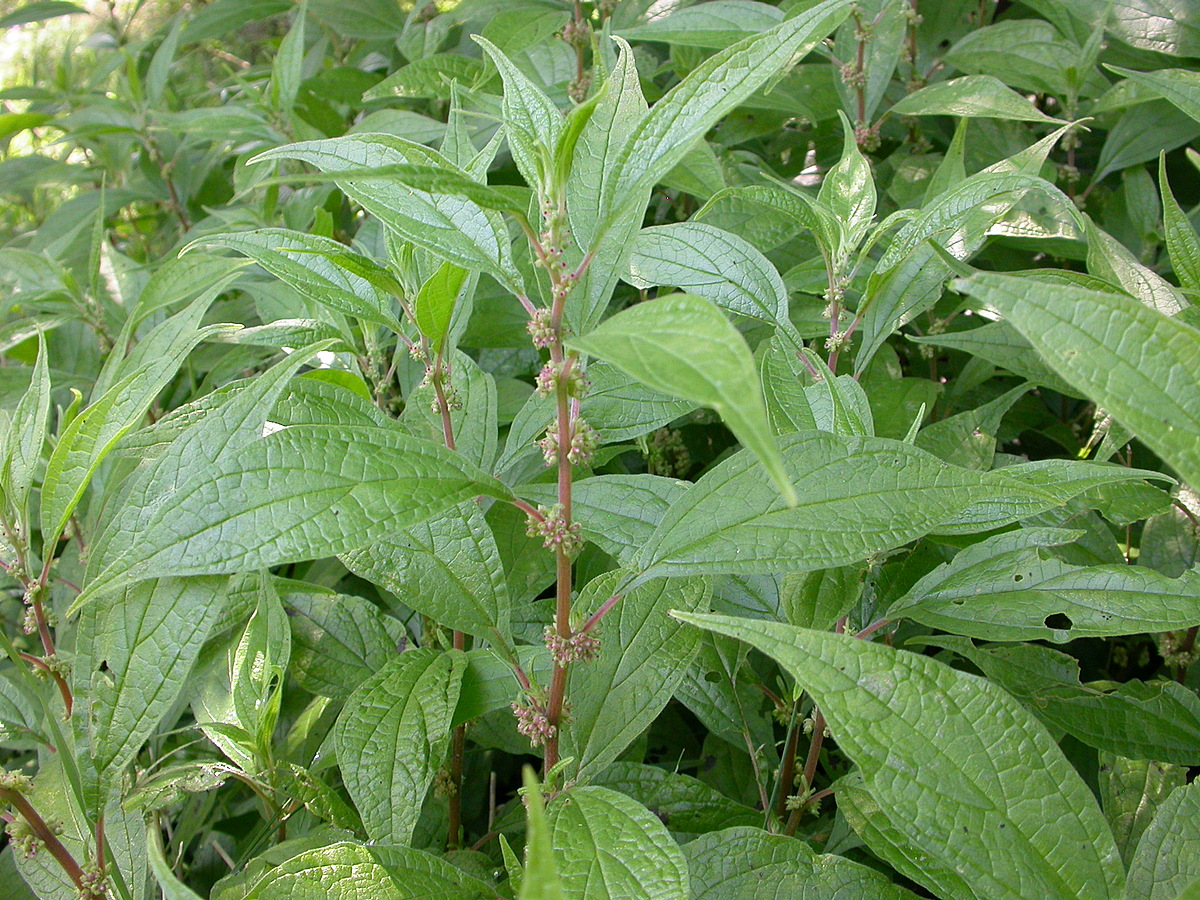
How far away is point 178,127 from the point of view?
1568 millimetres

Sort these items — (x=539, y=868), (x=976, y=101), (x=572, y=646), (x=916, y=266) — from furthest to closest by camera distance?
1. (x=976, y=101)
2. (x=916, y=266)
3. (x=572, y=646)
4. (x=539, y=868)

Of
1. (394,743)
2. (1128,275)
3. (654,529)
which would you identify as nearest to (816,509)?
(654,529)

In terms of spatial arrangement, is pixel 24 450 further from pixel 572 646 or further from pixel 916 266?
pixel 916 266

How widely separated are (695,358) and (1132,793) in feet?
2.11

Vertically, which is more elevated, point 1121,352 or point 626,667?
point 1121,352

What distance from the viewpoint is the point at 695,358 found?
471 millimetres

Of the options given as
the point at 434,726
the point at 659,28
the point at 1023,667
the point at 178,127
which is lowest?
the point at 1023,667

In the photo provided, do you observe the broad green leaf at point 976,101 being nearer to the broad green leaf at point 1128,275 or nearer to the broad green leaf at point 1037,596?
the broad green leaf at point 1128,275

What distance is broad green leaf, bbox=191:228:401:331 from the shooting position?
806 mm

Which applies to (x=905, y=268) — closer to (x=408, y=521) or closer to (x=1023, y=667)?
(x=1023, y=667)

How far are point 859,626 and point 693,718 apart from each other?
0.43 m

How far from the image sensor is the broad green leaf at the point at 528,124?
69cm

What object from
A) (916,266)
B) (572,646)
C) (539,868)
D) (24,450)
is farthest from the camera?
(916,266)

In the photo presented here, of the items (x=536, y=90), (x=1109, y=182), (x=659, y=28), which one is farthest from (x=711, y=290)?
(x=1109, y=182)
